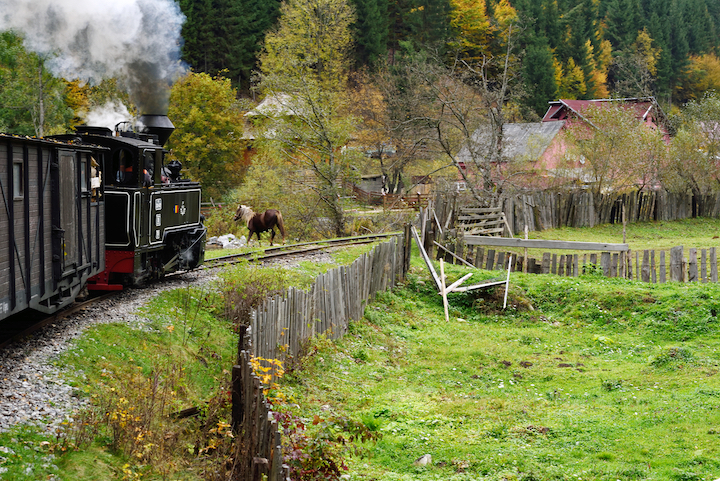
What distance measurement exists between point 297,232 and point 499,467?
23.4 metres

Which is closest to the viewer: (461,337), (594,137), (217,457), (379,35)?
(217,457)

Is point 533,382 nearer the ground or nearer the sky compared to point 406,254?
nearer the ground

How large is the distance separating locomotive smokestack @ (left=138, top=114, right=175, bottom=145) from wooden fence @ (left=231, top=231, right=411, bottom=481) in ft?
19.9

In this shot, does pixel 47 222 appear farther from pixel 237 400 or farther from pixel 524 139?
pixel 524 139

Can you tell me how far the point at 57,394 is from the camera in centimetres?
758

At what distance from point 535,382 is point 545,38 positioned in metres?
61.6

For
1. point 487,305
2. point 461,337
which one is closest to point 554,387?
point 461,337

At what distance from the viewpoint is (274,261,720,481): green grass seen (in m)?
7.86

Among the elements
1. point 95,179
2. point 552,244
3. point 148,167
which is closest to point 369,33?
point 552,244

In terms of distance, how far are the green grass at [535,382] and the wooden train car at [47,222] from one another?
352 centimetres

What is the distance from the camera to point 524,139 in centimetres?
5003

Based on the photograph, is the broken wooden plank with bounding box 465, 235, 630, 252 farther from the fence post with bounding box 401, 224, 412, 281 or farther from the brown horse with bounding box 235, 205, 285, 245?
the brown horse with bounding box 235, 205, 285, 245

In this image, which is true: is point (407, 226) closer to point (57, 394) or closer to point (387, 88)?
point (57, 394)

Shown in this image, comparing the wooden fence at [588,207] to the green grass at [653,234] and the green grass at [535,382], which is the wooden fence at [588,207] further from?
the green grass at [535,382]
